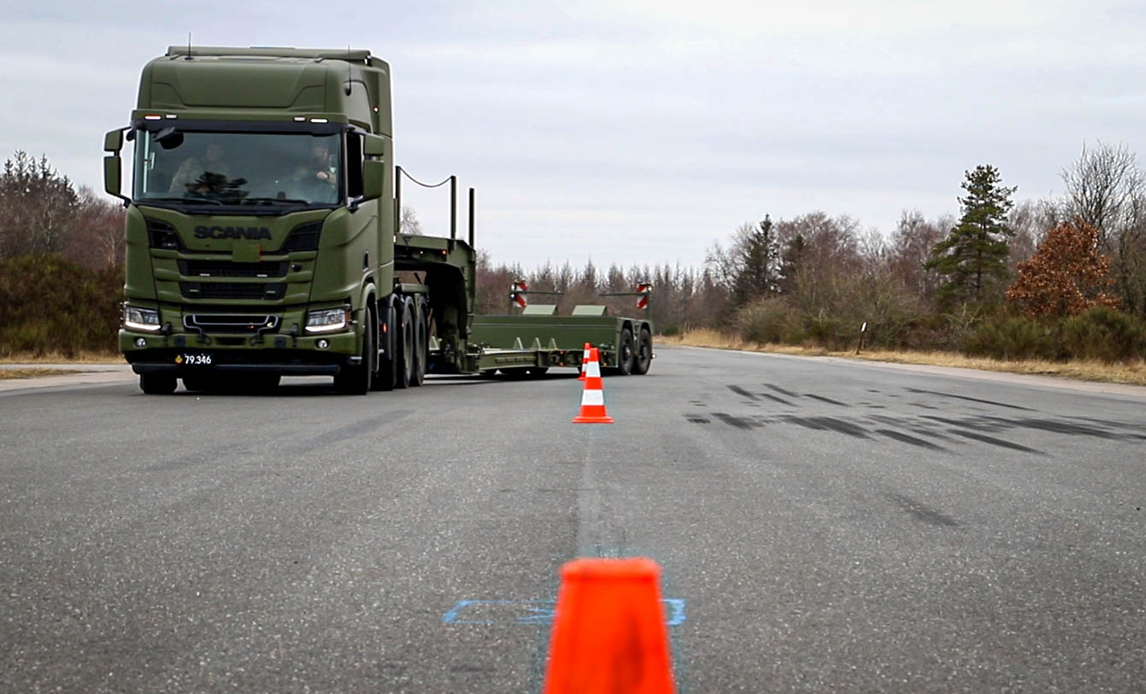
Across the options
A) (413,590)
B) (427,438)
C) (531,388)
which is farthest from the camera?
(531,388)

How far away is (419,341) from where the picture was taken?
1997 cm

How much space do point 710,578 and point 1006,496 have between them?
125 inches

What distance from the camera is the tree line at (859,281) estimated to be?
1286 inches

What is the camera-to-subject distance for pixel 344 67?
1636cm

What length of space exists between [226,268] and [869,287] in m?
46.7

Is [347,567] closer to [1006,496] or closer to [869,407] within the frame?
[1006,496]

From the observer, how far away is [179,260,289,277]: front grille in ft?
Result: 51.0

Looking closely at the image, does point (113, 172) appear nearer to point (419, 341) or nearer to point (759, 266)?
point (419, 341)

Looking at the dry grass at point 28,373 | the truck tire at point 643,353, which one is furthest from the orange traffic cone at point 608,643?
→ the truck tire at point 643,353

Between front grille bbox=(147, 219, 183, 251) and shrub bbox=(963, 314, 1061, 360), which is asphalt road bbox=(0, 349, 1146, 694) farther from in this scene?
shrub bbox=(963, 314, 1061, 360)

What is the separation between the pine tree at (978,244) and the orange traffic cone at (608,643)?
251 feet

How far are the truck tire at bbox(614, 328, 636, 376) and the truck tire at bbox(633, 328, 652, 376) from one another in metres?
0.22

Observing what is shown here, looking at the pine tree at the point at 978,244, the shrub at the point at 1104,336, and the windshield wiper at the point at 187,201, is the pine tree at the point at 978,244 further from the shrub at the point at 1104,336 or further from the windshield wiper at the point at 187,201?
the windshield wiper at the point at 187,201

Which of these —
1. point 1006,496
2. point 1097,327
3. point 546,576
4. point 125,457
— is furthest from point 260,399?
point 1097,327
